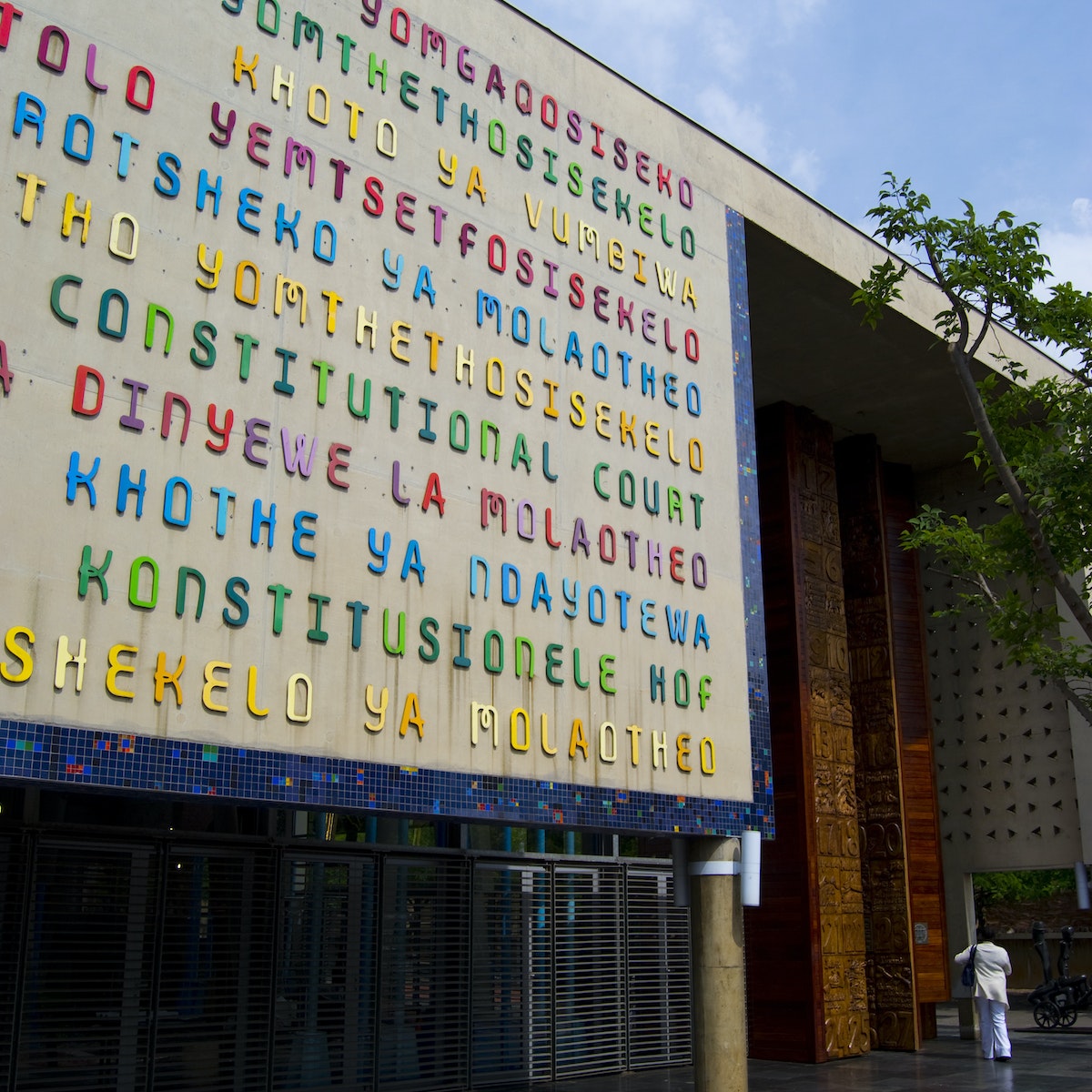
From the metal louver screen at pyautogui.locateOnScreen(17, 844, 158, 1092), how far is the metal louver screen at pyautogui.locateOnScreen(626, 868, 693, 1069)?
7.13 metres

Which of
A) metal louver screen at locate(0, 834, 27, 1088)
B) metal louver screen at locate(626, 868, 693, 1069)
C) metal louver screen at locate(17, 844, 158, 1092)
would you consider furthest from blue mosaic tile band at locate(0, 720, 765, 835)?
metal louver screen at locate(626, 868, 693, 1069)

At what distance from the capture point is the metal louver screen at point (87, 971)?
11.2 m

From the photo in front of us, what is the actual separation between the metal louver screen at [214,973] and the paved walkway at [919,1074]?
400 centimetres

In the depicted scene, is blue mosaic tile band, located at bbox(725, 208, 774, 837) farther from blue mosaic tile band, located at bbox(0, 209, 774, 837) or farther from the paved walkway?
the paved walkway

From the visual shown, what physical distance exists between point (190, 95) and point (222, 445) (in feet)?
9.59

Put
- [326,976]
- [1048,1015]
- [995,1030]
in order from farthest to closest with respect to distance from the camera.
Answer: [1048,1015] < [995,1030] < [326,976]

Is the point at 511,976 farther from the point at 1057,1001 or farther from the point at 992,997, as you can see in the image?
the point at 1057,1001

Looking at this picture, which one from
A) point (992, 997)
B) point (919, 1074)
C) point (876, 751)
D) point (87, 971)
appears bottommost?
point (919, 1074)

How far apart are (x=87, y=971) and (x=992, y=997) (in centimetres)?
1234

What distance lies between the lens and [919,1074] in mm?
16469

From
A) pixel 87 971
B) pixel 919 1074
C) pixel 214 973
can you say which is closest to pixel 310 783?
pixel 87 971

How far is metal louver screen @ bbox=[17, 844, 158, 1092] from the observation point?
11250 millimetres

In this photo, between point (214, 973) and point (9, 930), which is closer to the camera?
point (9, 930)

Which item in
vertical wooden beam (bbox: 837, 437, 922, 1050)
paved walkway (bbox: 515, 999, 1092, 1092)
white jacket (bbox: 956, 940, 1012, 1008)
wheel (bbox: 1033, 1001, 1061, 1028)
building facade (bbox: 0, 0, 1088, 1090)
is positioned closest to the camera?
building facade (bbox: 0, 0, 1088, 1090)
